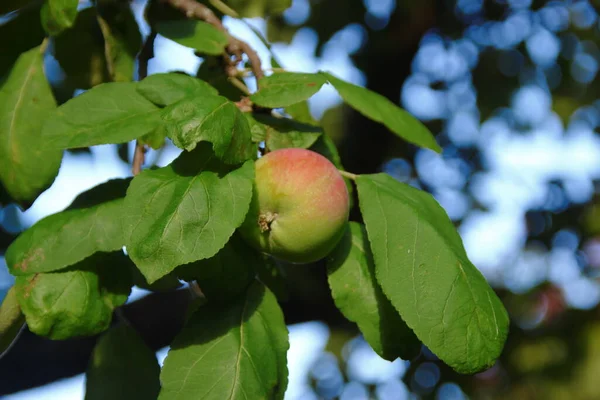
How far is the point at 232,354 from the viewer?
2.64 ft

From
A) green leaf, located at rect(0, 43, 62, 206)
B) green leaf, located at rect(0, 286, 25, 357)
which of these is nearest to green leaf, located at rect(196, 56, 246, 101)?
green leaf, located at rect(0, 43, 62, 206)

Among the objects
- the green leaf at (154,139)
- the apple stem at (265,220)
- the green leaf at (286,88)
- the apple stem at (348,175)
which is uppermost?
the green leaf at (286,88)

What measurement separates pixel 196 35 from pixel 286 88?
7.9 inches

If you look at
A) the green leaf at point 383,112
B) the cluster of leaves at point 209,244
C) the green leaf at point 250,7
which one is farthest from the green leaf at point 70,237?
the green leaf at point 250,7

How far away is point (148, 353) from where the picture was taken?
1.06 metres

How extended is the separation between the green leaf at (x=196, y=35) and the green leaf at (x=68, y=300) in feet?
1.01

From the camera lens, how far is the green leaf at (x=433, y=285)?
0.73 meters

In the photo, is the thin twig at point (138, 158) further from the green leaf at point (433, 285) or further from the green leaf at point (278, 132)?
the green leaf at point (433, 285)

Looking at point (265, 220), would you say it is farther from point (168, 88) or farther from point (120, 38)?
point (120, 38)

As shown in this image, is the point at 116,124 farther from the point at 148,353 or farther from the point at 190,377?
the point at 148,353

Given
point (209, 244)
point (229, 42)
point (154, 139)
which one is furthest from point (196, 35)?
point (209, 244)

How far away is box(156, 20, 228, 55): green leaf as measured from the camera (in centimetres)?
94

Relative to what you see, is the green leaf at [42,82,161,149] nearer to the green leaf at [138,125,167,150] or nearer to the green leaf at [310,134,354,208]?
the green leaf at [138,125,167,150]

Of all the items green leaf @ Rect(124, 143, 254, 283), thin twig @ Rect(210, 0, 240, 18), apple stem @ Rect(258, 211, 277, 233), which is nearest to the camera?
green leaf @ Rect(124, 143, 254, 283)
